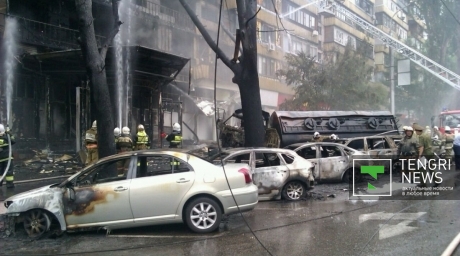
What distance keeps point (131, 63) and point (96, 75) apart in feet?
23.8

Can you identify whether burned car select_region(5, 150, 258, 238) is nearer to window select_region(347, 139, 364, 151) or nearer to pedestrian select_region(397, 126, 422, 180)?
pedestrian select_region(397, 126, 422, 180)

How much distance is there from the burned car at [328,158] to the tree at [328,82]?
46.6ft

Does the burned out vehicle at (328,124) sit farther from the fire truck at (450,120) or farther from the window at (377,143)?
the fire truck at (450,120)

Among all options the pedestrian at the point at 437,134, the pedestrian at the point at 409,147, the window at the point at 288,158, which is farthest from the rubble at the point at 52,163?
the pedestrian at the point at 437,134

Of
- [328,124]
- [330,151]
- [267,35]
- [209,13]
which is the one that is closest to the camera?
[330,151]

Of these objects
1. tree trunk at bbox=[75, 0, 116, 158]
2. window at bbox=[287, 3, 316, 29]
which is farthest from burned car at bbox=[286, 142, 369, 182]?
window at bbox=[287, 3, 316, 29]

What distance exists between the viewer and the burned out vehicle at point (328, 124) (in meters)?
15.5

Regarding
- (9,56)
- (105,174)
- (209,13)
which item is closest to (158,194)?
(105,174)

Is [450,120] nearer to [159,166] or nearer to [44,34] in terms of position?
[159,166]

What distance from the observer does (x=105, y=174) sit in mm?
6875

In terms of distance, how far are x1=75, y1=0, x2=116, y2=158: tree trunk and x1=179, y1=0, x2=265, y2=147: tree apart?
334 cm

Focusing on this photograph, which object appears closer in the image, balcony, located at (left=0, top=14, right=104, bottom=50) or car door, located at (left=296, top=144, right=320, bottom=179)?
car door, located at (left=296, top=144, right=320, bottom=179)

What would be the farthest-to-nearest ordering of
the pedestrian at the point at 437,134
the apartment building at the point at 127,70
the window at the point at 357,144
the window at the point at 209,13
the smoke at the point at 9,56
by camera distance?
the window at the point at 209,13 < the pedestrian at the point at 437,134 < the apartment building at the point at 127,70 < the smoke at the point at 9,56 < the window at the point at 357,144

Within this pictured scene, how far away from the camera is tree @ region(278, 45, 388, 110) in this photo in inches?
1014
